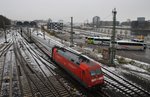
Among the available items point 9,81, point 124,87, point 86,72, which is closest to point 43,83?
point 9,81

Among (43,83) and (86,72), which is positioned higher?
Answer: (86,72)

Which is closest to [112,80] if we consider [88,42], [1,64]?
[1,64]

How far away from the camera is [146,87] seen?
61.5 ft

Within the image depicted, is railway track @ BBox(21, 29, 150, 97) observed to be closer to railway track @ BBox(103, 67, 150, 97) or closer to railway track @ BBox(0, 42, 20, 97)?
railway track @ BBox(103, 67, 150, 97)

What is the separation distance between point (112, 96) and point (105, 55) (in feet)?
53.5

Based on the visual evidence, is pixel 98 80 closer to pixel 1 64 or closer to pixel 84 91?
pixel 84 91

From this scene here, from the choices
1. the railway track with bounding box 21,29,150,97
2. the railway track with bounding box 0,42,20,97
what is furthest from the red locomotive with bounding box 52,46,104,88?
the railway track with bounding box 0,42,20,97

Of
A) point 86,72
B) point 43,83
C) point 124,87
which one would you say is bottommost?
point 124,87

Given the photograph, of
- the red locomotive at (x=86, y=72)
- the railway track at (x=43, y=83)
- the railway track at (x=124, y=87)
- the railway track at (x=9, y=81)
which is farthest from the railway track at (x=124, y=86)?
the railway track at (x=9, y=81)

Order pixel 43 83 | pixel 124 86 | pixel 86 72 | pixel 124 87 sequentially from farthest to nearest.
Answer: pixel 43 83 < pixel 124 86 < pixel 124 87 < pixel 86 72

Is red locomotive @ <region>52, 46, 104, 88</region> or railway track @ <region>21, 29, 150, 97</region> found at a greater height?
red locomotive @ <region>52, 46, 104, 88</region>

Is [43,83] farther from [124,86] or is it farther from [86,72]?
[124,86]

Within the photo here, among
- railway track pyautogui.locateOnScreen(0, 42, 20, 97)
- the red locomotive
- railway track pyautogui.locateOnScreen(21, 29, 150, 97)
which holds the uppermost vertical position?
the red locomotive

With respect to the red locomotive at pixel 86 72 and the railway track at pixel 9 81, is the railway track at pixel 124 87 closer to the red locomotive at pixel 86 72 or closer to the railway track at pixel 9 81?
the red locomotive at pixel 86 72
